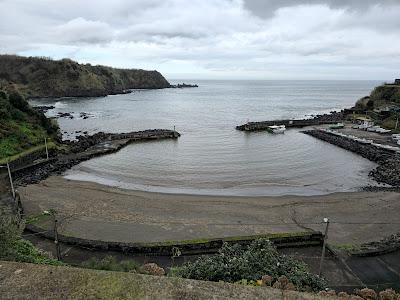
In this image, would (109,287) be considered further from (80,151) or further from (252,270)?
(80,151)

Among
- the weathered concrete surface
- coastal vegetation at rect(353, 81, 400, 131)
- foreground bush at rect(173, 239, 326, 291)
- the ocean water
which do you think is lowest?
the ocean water

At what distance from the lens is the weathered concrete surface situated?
132 inches

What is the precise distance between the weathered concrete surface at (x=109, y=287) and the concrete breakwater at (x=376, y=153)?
38.0 metres

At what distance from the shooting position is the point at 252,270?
10.3m

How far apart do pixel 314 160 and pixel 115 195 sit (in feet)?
91.8

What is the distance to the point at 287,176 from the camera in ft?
130

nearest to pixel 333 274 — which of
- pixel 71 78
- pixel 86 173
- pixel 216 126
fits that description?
pixel 86 173

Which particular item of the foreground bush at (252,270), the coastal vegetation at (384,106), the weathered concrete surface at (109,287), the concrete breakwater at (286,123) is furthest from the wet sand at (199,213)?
the coastal vegetation at (384,106)

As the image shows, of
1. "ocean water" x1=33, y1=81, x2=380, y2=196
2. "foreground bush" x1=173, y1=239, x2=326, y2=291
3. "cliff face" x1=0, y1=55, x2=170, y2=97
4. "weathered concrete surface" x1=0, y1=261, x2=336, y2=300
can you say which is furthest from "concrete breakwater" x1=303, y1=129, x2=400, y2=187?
"cliff face" x1=0, y1=55, x2=170, y2=97

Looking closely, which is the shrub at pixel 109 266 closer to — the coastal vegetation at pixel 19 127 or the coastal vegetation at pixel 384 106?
the coastal vegetation at pixel 19 127

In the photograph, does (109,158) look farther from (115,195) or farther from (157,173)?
(115,195)

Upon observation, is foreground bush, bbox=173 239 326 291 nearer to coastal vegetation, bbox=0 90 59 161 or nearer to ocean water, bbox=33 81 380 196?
ocean water, bbox=33 81 380 196

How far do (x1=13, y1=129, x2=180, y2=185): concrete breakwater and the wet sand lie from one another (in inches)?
153

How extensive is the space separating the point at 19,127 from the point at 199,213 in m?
31.8
